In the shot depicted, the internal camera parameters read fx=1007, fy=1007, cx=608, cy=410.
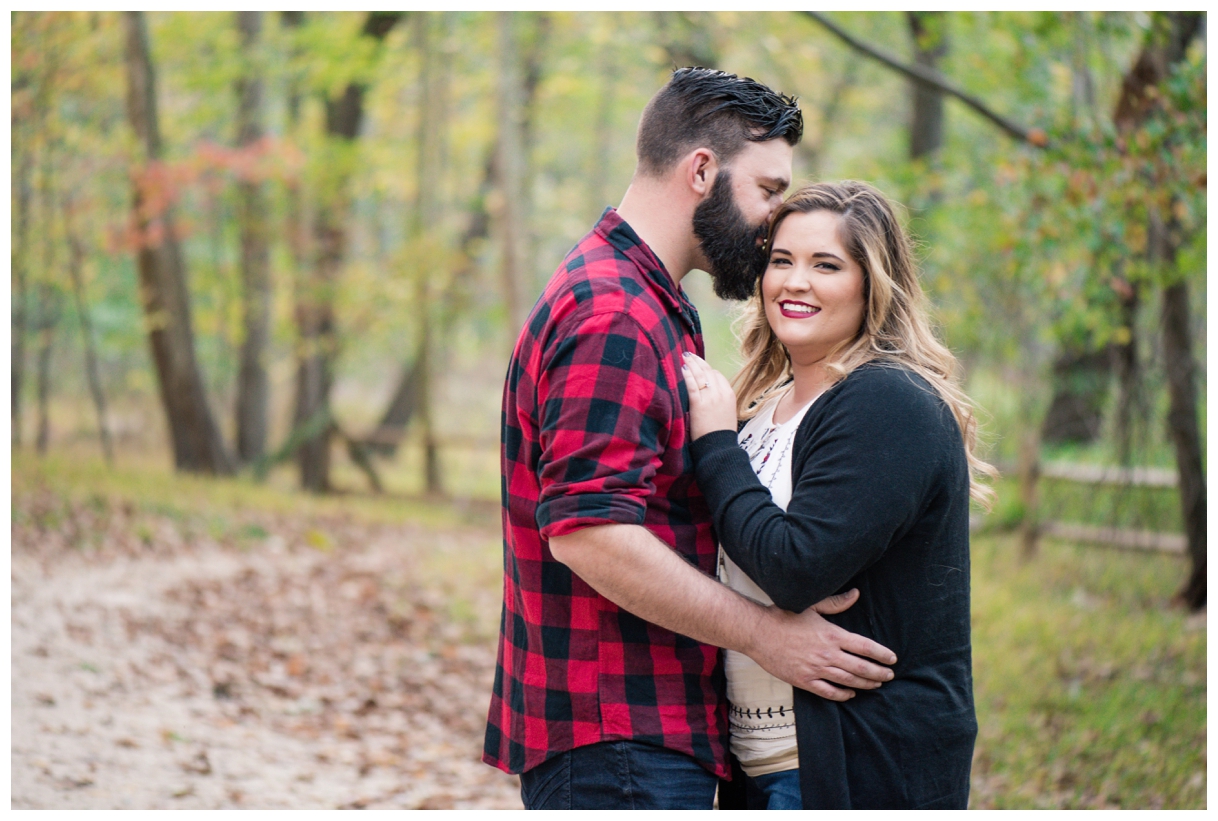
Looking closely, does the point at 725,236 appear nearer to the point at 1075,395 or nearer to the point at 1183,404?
the point at 1183,404

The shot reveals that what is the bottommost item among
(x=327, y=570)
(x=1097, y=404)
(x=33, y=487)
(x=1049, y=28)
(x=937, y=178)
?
(x=327, y=570)

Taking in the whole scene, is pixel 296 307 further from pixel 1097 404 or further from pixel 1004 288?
pixel 1097 404

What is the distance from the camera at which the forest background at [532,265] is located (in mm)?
5621

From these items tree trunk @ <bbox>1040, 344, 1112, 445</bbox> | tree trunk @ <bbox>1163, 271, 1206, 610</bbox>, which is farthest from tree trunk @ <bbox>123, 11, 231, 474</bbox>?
tree trunk @ <bbox>1163, 271, 1206, 610</bbox>

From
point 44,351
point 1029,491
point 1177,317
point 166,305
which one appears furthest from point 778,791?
point 44,351

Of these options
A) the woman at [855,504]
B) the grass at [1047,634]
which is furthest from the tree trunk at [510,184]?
the woman at [855,504]

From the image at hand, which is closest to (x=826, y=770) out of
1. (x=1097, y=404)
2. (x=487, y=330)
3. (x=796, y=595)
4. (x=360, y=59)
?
(x=796, y=595)

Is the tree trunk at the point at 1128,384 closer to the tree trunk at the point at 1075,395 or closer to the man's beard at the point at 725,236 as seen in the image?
the tree trunk at the point at 1075,395

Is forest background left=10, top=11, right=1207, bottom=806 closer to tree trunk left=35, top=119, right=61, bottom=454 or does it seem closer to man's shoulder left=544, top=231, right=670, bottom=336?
tree trunk left=35, top=119, right=61, bottom=454

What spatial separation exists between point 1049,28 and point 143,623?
667 centimetres

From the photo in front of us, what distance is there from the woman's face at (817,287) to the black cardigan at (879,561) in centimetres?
19

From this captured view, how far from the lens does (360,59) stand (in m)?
12.3

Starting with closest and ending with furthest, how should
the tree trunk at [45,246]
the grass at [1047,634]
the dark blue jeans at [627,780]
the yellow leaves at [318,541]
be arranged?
the dark blue jeans at [627,780] < the grass at [1047,634] < the yellow leaves at [318,541] < the tree trunk at [45,246]

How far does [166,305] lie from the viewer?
1132 cm
